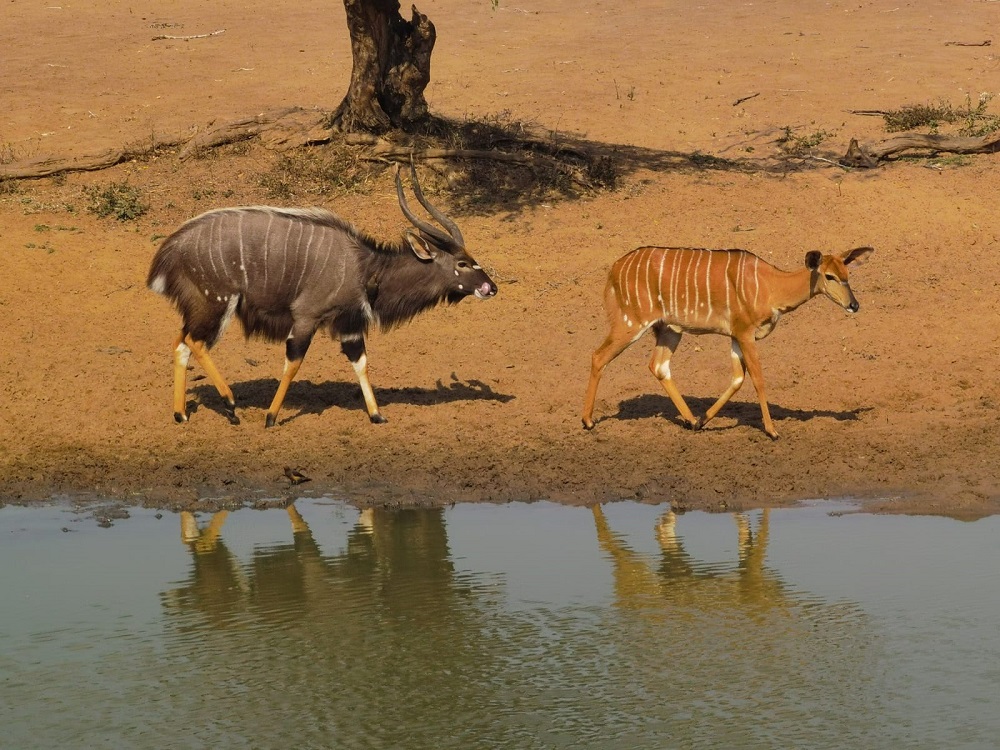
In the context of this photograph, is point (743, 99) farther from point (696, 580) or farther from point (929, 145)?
point (696, 580)

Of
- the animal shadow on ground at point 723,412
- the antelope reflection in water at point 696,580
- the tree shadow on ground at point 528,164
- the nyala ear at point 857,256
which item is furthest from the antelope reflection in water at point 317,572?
the tree shadow on ground at point 528,164

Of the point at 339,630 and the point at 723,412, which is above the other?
the point at 723,412

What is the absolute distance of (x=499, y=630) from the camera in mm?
6984

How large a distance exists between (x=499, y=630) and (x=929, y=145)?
11.5 m

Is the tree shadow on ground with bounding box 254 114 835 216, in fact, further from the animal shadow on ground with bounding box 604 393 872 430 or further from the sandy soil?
the animal shadow on ground with bounding box 604 393 872 430

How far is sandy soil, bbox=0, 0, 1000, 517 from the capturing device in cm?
1005

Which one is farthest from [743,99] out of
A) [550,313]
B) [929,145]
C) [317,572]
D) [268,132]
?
[317,572]

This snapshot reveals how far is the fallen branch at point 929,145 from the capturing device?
16.6m

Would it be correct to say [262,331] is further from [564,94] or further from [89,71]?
[89,71]

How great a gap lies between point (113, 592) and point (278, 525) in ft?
5.22

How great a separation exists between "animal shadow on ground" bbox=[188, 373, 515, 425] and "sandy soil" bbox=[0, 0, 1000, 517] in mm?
40

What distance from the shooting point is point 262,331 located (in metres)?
11.1

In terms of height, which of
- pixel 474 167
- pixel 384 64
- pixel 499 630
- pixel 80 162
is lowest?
pixel 499 630

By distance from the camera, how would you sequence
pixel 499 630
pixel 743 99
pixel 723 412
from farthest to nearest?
pixel 743 99
pixel 723 412
pixel 499 630
